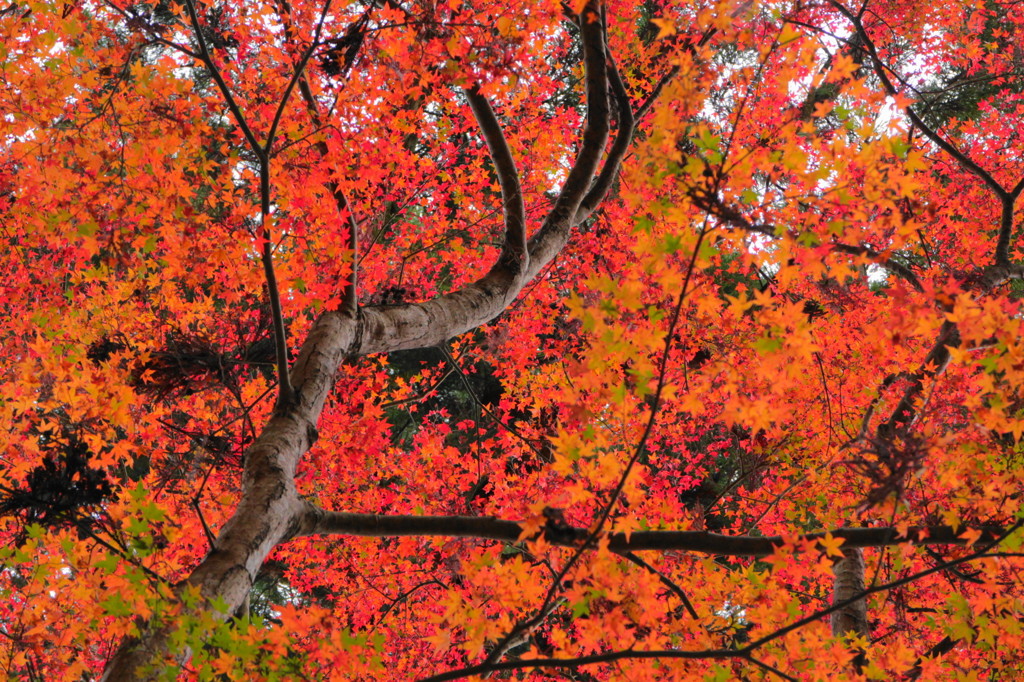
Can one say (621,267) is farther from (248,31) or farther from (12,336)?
(12,336)

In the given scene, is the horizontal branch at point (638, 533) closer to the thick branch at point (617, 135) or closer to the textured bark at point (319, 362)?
the textured bark at point (319, 362)

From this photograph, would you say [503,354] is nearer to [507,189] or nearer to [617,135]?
[507,189]

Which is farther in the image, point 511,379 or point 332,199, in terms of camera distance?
point 511,379

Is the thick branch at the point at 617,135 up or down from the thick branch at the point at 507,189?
up

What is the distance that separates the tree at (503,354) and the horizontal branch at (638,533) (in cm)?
2

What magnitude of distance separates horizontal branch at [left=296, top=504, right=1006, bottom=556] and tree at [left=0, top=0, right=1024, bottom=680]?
2cm

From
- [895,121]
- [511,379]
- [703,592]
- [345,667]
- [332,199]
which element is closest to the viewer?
[345,667]

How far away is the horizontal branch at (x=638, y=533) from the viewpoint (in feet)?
9.41

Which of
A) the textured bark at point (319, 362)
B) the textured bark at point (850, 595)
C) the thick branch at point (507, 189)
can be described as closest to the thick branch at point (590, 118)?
the textured bark at point (319, 362)

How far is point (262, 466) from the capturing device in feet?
9.89

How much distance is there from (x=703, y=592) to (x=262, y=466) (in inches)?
105

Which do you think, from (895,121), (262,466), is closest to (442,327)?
(262,466)

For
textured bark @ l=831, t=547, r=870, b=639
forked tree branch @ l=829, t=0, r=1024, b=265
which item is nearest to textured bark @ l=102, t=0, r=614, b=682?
forked tree branch @ l=829, t=0, r=1024, b=265

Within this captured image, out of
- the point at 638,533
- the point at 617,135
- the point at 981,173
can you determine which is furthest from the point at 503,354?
the point at 638,533
